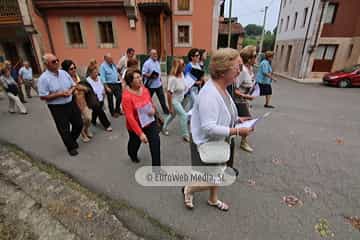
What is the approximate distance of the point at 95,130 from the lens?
432 cm

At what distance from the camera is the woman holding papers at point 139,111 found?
2242mm

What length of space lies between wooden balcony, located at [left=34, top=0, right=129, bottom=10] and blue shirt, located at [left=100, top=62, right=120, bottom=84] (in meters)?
8.31

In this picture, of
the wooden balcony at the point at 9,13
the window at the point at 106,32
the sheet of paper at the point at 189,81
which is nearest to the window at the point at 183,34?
the window at the point at 106,32

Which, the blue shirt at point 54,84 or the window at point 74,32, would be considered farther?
the window at point 74,32

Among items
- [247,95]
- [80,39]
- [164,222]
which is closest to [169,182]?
[164,222]

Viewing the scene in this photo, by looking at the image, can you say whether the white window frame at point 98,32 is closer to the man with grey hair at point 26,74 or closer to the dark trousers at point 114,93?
the man with grey hair at point 26,74

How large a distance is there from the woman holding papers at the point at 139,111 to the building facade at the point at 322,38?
15850 millimetres

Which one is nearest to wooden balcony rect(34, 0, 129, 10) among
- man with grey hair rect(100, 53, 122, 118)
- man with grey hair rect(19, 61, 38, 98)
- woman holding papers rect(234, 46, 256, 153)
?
man with grey hair rect(19, 61, 38, 98)

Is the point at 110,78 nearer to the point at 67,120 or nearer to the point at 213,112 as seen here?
the point at 67,120

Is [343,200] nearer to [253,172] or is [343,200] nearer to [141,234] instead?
[253,172]

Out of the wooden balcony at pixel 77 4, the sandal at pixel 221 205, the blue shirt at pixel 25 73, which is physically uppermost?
the wooden balcony at pixel 77 4

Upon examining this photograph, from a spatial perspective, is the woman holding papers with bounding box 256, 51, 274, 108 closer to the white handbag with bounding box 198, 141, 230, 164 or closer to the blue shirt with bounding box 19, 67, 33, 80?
the white handbag with bounding box 198, 141, 230, 164

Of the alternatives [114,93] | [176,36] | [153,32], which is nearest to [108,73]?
[114,93]

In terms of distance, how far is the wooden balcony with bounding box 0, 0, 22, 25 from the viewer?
11.2 meters
